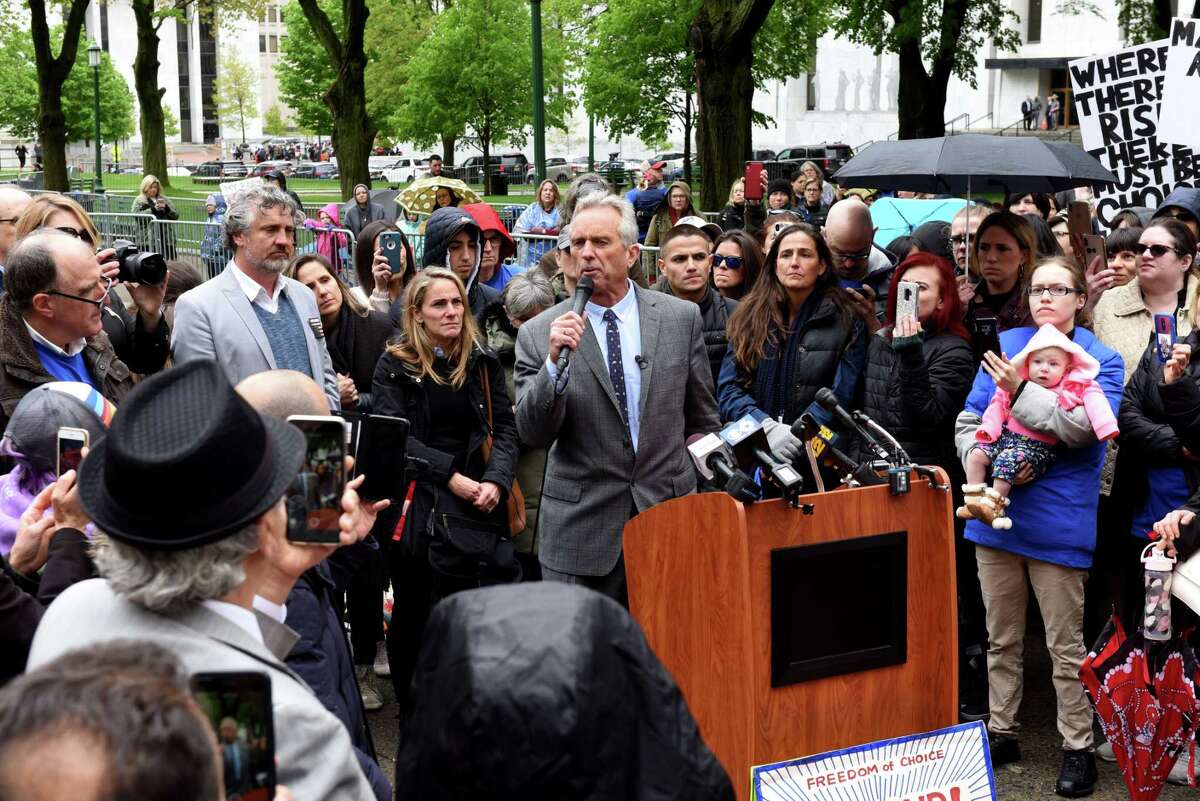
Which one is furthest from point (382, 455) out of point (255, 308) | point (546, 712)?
point (546, 712)

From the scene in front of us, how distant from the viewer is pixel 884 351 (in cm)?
562

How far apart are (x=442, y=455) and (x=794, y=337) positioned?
62.9 inches

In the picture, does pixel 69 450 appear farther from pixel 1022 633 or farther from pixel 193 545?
pixel 1022 633

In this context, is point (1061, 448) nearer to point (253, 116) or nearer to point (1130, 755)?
point (1130, 755)

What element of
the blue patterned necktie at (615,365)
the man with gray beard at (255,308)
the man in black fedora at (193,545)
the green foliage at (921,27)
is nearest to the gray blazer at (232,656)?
the man in black fedora at (193,545)

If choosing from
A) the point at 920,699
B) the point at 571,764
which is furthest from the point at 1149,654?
the point at 571,764

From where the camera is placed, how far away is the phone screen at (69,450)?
11.1 ft

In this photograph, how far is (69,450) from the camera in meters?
3.40

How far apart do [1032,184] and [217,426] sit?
7267 millimetres

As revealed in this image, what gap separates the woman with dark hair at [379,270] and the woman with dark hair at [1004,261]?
3.12 meters

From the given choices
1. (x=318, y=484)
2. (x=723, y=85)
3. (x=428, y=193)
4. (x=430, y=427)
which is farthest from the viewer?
(x=723, y=85)

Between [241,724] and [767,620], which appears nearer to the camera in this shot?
[241,724]

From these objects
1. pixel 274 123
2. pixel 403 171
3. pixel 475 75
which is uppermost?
pixel 274 123

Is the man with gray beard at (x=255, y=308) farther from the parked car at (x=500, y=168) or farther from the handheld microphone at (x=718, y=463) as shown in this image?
the parked car at (x=500, y=168)
